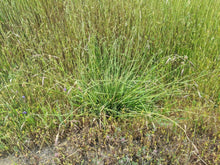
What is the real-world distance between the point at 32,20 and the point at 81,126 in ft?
5.02

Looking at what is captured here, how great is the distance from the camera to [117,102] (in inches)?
76.9

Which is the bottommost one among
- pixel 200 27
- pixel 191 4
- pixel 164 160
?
pixel 164 160

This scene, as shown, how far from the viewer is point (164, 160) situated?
1.62 meters

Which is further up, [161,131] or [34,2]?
[34,2]

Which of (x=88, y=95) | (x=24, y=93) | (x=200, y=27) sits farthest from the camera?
(x=200, y=27)

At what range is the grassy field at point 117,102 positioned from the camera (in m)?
1.68

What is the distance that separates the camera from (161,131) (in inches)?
70.5

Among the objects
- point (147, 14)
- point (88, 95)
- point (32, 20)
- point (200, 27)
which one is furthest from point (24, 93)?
point (200, 27)

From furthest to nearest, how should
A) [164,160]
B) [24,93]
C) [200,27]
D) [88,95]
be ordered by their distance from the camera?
[200,27] → [24,93] → [88,95] → [164,160]

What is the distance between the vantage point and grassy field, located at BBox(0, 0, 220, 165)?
1681 mm

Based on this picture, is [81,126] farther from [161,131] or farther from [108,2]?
[108,2]

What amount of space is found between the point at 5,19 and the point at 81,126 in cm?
165

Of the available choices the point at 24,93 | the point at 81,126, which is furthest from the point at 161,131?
the point at 24,93

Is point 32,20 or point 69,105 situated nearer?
point 69,105
